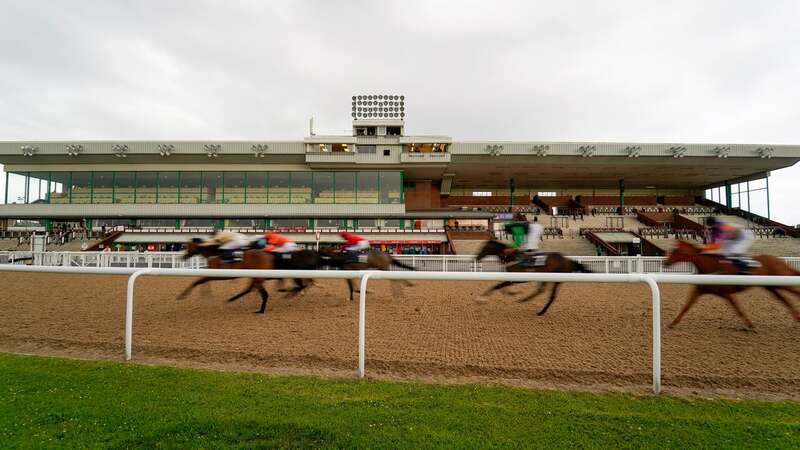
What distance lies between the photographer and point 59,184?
1193 inches

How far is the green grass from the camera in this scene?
2.04 m

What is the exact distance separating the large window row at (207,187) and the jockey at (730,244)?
25.3 m

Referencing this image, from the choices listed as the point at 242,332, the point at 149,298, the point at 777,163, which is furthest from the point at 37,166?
the point at 777,163

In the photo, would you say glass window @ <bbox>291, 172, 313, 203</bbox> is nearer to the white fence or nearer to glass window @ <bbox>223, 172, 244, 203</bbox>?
glass window @ <bbox>223, 172, 244, 203</bbox>

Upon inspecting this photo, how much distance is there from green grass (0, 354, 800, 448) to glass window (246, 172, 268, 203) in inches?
1121

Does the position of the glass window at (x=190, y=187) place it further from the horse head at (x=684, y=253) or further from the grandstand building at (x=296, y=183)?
the horse head at (x=684, y=253)

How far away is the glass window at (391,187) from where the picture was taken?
30812 millimetres

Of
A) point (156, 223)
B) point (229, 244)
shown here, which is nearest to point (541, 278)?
point (229, 244)

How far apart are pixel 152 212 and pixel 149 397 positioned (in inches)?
1243

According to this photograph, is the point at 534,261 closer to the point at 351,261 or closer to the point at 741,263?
the point at 741,263

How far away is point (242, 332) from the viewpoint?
4770 millimetres

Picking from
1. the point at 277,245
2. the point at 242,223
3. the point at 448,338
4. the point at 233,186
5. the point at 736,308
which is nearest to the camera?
the point at 448,338

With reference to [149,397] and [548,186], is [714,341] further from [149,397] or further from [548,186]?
[548,186]

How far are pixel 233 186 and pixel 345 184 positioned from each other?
28.3 ft
